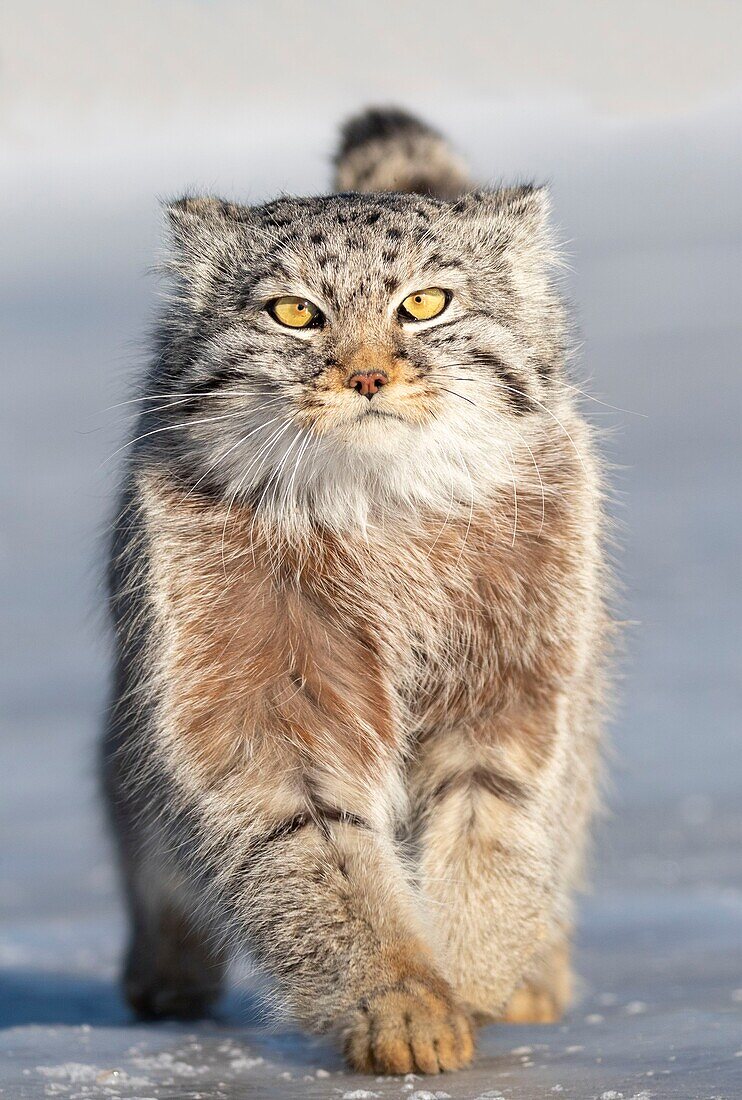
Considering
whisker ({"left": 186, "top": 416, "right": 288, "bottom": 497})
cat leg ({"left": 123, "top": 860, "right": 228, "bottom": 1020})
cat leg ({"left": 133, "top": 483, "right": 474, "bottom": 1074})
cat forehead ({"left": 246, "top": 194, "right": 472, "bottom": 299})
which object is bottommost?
cat leg ({"left": 123, "top": 860, "right": 228, "bottom": 1020})

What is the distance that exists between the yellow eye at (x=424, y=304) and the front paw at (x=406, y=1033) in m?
1.76

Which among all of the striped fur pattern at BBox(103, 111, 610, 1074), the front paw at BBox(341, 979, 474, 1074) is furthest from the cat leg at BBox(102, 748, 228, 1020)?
the front paw at BBox(341, 979, 474, 1074)

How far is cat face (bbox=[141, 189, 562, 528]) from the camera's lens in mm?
4457

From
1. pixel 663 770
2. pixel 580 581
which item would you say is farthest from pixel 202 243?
pixel 663 770

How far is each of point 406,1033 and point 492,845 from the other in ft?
2.67

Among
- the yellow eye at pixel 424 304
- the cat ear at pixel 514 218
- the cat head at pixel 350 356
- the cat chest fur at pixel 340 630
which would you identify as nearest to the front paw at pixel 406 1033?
the cat chest fur at pixel 340 630

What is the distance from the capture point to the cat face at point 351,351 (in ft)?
14.6

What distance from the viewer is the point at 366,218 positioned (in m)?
4.88

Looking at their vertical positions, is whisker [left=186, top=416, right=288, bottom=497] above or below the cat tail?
below

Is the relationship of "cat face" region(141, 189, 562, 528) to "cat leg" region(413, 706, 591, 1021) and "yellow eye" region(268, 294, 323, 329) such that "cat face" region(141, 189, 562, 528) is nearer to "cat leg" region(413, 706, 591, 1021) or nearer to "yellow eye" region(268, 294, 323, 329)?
"yellow eye" region(268, 294, 323, 329)

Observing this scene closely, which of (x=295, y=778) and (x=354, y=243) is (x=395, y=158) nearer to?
(x=354, y=243)

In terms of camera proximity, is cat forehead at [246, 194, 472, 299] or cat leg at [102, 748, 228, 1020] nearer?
cat forehead at [246, 194, 472, 299]

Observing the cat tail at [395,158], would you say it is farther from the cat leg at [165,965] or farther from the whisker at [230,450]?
the cat leg at [165,965]

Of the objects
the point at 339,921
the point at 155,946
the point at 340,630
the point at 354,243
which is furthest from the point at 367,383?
the point at 155,946
